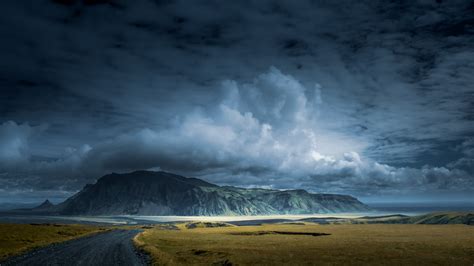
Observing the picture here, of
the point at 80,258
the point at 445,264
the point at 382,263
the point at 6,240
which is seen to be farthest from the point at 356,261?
the point at 6,240

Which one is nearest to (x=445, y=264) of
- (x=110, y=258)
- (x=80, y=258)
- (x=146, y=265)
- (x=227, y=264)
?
(x=227, y=264)

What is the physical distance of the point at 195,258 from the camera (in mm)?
51750

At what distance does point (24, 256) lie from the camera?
4700 centimetres

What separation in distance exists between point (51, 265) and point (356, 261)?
3991 centimetres

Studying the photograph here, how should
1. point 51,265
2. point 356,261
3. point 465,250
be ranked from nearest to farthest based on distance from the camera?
point 51,265, point 356,261, point 465,250

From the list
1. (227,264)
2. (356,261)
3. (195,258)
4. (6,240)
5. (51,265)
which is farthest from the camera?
(6,240)

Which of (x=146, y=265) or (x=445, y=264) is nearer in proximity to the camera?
(x=146, y=265)

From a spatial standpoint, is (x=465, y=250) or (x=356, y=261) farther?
(x=465, y=250)

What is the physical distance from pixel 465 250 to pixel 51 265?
66.9 metres

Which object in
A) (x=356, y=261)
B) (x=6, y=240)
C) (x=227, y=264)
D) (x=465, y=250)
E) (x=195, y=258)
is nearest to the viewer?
(x=227, y=264)

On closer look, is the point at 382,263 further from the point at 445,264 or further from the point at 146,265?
the point at 146,265

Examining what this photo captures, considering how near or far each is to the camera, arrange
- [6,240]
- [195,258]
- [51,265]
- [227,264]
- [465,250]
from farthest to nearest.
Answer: [6,240]
[465,250]
[195,258]
[227,264]
[51,265]

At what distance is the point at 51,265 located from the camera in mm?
39906

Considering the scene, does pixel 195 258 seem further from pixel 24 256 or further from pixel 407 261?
pixel 407 261
